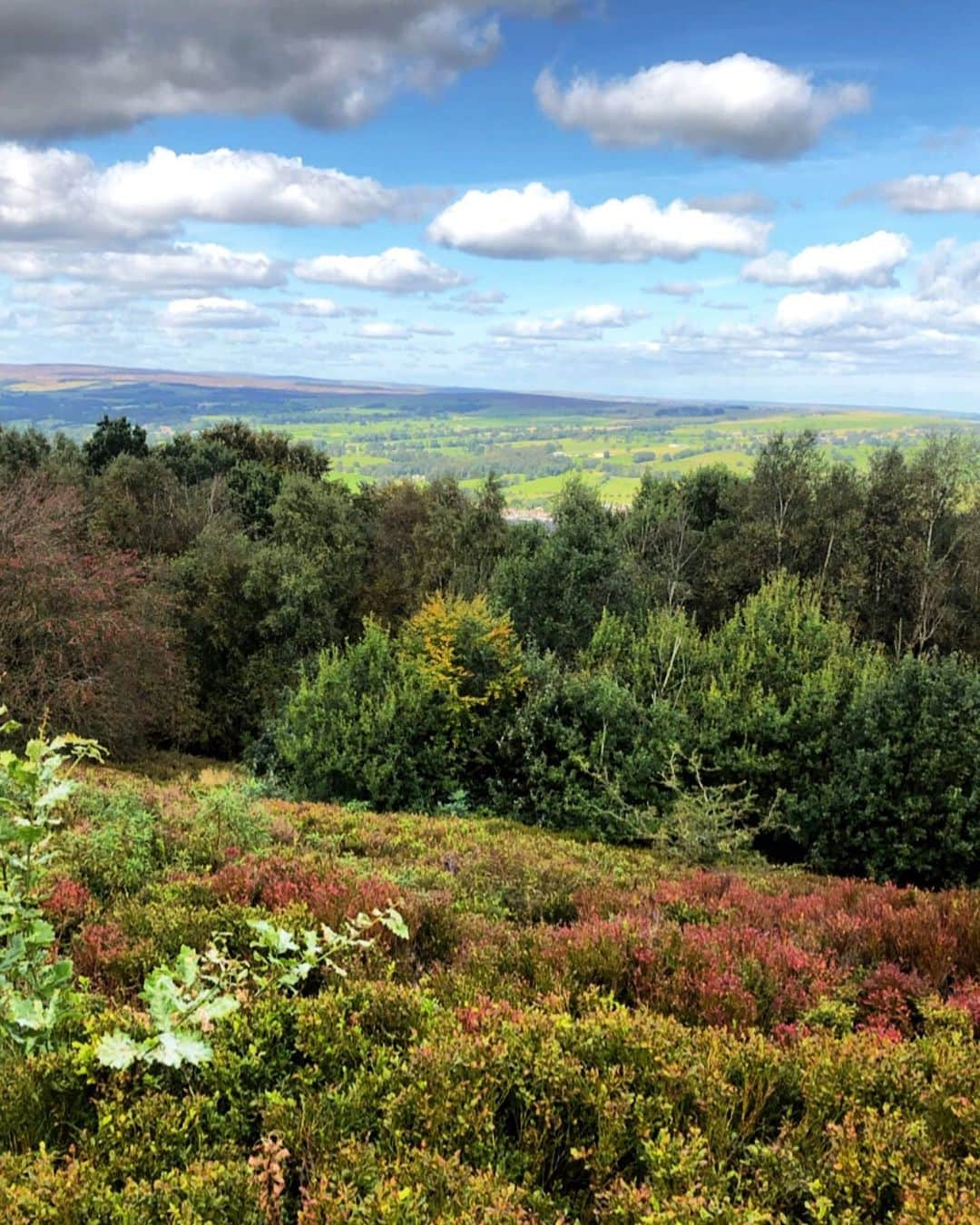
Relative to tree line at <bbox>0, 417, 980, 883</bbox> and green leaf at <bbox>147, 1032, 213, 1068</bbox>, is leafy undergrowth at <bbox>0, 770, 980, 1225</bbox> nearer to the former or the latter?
green leaf at <bbox>147, 1032, 213, 1068</bbox>

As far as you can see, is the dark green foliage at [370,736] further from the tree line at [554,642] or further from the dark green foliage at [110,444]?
the dark green foliage at [110,444]

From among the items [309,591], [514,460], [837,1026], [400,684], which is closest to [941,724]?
[400,684]

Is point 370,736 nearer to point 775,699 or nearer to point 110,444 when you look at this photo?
point 775,699

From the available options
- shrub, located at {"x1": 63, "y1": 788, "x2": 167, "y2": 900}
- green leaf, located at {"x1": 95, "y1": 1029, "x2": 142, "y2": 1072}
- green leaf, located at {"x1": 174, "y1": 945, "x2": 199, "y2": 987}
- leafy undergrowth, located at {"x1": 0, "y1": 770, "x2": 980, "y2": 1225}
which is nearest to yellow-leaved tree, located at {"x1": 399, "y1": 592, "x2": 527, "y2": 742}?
shrub, located at {"x1": 63, "y1": 788, "x2": 167, "y2": 900}

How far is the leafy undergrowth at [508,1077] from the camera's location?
9.56 ft

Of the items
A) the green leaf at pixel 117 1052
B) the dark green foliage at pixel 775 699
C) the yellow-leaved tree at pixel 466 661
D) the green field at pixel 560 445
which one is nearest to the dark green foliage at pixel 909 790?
the dark green foliage at pixel 775 699

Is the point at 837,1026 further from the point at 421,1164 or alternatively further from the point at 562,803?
the point at 562,803

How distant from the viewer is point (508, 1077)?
3518 mm

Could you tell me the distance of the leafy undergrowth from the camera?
2.91 metres

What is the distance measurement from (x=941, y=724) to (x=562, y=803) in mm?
8644

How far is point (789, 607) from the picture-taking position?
23.5 metres

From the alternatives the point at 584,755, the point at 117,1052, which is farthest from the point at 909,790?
the point at 117,1052

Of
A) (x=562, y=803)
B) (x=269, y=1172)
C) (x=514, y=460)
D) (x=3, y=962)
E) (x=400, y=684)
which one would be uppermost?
(x=514, y=460)

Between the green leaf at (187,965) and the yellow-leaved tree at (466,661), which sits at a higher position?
the green leaf at (187,965)
